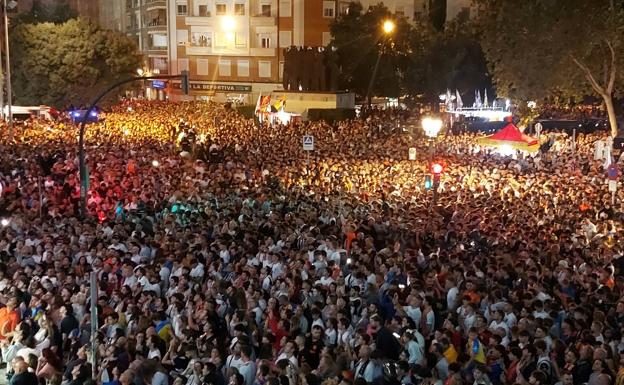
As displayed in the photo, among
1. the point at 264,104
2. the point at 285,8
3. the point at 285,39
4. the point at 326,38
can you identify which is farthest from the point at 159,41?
the point at 264,104

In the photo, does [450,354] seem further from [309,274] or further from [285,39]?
[285,39]

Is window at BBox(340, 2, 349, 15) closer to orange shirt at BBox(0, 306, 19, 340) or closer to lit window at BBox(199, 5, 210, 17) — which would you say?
lit window at BBox(199, 5, 210, 17)

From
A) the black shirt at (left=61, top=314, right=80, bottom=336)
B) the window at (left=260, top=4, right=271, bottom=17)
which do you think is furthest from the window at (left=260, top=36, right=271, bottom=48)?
the black shirt at (left=61, top=314, right=80, bottom=336)

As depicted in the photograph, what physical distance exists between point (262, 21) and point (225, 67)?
5.08 meters

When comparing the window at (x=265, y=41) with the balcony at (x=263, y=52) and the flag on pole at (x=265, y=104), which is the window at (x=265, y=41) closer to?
the balcony at (x=263, y=52)

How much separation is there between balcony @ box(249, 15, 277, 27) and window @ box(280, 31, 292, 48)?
3.83ft

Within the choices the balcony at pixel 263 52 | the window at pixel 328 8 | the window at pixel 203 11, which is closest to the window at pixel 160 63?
the window at pixel 203 11

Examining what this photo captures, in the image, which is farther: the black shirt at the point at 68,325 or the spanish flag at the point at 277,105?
the spanish flag at the point at 277,105

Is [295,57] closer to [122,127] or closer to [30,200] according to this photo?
[122,127]

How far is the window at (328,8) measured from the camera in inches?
2625

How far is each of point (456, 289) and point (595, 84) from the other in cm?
2562

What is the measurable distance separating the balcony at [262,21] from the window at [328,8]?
431cm

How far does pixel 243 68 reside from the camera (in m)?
68.2

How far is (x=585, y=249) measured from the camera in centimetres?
1327
